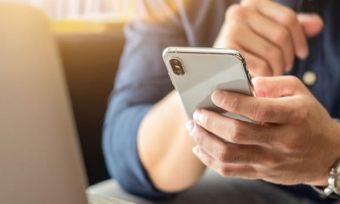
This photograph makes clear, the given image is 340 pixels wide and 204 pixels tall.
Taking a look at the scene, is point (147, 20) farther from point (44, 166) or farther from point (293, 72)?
point (44, 166)

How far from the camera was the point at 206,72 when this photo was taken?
44 centimetres

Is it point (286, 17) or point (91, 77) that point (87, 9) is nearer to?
point (91, 77)

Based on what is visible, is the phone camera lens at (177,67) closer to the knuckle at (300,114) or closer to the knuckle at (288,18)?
the knuckle at (300,114)

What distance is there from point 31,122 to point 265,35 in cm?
32

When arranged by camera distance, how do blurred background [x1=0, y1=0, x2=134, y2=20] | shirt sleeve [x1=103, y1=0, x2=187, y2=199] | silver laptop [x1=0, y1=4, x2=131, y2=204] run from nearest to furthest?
1. silver laptop [x1=0, y1=4, x2=131, y2=204]
2. shirt sleeve [x1=103, y1=0, x2=187, y2=199]
3. blurred background [x1=0, y1=0, x2=134, y2=20]

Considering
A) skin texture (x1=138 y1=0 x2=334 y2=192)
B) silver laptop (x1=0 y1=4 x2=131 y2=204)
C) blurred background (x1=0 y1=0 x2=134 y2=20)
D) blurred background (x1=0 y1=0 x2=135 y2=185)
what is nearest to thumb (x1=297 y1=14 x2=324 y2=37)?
skin texture (x1=138 y1=0 x2=334 y2=192)

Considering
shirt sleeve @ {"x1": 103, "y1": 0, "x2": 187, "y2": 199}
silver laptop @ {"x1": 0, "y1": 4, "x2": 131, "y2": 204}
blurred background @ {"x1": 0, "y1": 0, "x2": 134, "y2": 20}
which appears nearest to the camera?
silver laptop @ {"x1": 0, "y1": 4, "x2": 131, "y2": 204}

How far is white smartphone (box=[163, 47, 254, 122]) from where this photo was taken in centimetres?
41

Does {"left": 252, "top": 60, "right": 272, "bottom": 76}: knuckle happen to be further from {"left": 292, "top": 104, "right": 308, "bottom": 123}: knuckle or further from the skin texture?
{"left": 292, "top": 104, "right": 308, "bottom": 123}: knuckle

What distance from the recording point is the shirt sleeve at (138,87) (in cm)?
72

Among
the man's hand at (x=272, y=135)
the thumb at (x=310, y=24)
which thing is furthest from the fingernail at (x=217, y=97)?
the thumb at (x=310, y=24)

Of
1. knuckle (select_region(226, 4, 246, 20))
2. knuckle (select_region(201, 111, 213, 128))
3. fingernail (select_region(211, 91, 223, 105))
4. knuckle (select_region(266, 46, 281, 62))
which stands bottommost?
knuckle (select_region(201, 111, 213, 128))

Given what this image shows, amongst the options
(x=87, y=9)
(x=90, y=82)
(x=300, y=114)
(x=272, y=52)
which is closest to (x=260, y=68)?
(x=272, y=52)

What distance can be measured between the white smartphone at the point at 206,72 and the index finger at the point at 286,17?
18 centimetres
